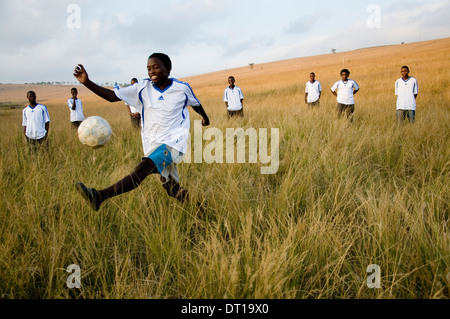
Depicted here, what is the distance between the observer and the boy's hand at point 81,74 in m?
2.47

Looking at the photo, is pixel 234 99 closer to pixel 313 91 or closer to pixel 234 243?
pixel 313 91

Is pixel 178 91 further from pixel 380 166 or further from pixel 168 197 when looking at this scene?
A: pixel 380 166

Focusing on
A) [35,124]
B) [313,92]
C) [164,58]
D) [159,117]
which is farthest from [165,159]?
[313,92]

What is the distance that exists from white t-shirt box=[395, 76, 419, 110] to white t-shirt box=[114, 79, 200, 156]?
21.2 feet

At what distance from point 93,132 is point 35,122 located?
13.7 ft

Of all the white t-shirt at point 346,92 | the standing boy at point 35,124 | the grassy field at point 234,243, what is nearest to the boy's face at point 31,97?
the standing boy at point 35,124

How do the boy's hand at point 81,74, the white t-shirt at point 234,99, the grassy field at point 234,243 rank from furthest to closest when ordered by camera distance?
1. the white t-shirt at point 234,99
2. the boy's hand at point 81,74
3. the grassy field at point 234,243

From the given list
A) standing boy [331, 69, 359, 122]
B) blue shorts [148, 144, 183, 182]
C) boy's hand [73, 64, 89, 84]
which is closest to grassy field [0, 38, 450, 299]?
blue shorts [148, 144, 183, 182]

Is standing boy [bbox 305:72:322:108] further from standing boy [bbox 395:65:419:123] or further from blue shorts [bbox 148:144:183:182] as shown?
blue shorts [bbox 148:144:183:182]

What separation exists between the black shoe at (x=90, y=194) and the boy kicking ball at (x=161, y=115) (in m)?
0.49

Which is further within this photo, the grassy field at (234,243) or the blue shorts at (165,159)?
the blue shorts at (165,159)

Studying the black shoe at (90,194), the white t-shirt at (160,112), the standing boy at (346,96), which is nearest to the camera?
the black shoe at (90,194)

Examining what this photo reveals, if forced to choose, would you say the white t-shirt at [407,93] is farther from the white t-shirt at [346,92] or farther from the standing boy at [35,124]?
the standing boy at [35,124]
